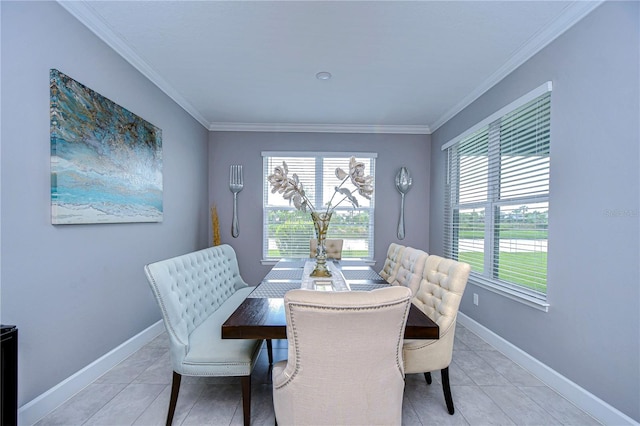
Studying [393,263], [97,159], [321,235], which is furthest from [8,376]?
[393,263]

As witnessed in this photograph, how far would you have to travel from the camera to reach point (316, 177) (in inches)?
173

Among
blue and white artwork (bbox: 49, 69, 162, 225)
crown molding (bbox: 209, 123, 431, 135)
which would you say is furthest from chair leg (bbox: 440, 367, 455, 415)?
crown molding (bbox: 209, 123, 431, 135)

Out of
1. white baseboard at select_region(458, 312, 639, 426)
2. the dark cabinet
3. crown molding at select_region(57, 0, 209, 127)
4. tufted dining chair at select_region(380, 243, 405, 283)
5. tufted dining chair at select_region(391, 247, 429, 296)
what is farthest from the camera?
tufted dining chair at select_region(380, 243, 405, 283)

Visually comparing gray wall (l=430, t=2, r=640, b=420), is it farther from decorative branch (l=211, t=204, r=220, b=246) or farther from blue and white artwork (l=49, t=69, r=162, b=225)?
decorative branch (l=211, t=204, r=220, b=246)

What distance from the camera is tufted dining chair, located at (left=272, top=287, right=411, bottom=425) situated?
1.02 meters

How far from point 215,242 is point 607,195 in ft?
13.3

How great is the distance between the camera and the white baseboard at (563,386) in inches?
65.8

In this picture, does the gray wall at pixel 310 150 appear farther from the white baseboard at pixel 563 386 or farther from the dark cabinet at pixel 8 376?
the dark cabinet at pixel 8 376

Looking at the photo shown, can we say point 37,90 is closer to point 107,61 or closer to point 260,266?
point 107,61

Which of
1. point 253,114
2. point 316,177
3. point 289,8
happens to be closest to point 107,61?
point 289,8

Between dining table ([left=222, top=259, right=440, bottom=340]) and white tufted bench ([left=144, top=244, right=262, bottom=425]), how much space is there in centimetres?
30

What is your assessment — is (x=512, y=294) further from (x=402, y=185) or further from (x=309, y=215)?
(x=309, y=215)

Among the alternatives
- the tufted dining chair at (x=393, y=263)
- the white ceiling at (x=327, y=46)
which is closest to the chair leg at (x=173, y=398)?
the tufted dining chair at (x=393, y=263)

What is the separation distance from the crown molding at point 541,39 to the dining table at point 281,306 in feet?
7.16
